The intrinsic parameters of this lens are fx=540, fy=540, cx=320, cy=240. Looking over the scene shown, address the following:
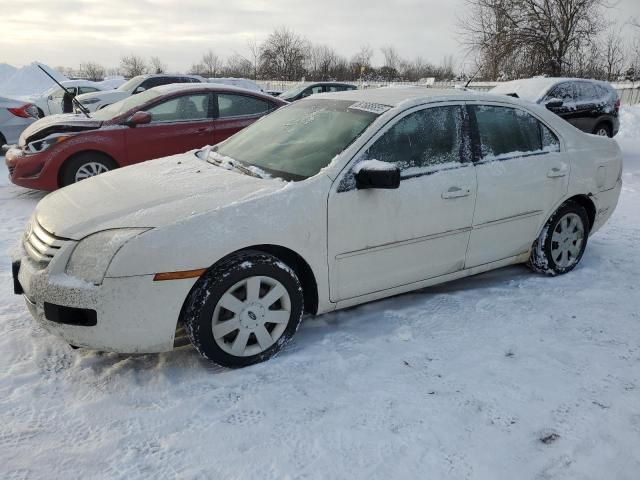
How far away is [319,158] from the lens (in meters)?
3.35

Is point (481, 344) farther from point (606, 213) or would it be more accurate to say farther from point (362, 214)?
point (606, 213)

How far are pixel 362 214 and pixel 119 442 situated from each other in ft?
5.82

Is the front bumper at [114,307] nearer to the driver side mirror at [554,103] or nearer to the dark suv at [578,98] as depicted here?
the driver side mirror at [554,103]

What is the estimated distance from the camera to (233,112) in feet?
24.3

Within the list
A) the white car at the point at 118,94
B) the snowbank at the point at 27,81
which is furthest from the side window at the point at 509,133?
the snowbank at the point at 27,81

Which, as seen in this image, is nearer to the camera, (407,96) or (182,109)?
(407,96)

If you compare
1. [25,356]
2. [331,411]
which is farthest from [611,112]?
[25,356]

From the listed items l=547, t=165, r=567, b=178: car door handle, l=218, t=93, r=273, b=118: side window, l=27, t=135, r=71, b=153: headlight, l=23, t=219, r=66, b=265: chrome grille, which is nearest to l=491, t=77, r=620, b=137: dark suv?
l=218, t=93, r=273, b=118: side window

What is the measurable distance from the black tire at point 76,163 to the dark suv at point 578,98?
766 cm

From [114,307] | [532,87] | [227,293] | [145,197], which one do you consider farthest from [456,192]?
[532,87]

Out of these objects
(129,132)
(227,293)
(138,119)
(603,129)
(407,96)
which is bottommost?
(227,293)

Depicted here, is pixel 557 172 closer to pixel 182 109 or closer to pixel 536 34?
pixel 182 109

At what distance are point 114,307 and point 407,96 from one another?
93.0 inches

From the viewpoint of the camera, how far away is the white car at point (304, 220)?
2.74m
